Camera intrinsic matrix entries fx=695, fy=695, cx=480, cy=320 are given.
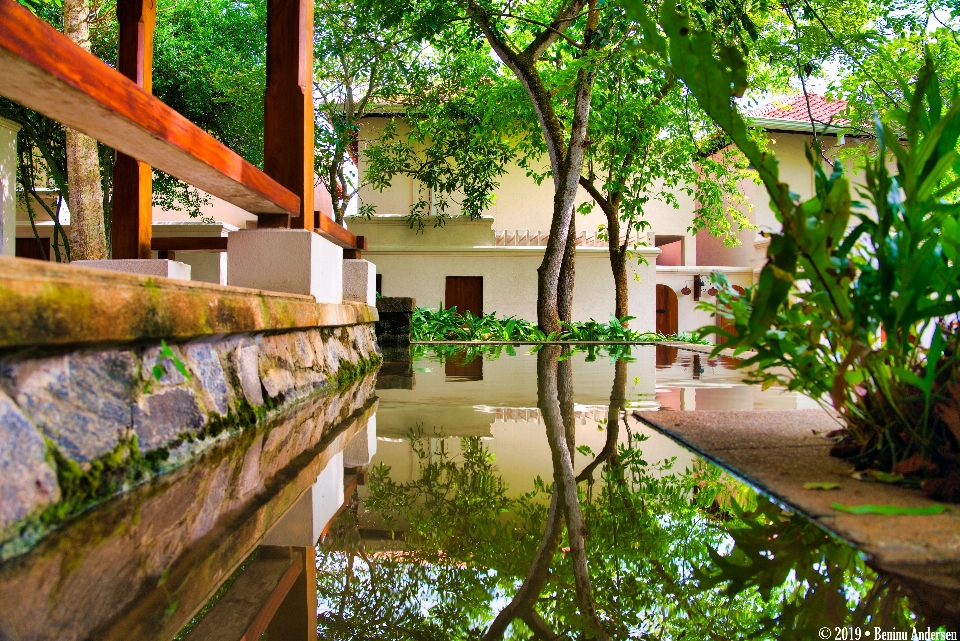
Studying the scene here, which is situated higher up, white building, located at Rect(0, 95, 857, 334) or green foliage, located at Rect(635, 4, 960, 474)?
white building, located at Rect(0, 95, 857, 334)

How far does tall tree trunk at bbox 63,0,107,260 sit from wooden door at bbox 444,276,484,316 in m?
→ 9.09

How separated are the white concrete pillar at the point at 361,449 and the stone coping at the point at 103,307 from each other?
0.54m

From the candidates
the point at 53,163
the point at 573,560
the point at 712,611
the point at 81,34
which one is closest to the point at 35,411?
the point at 573,560

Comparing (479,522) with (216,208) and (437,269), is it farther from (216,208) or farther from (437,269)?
(216,208)

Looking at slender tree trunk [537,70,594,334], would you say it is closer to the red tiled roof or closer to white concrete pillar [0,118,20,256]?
white concrete pillar [0,118,20,256]

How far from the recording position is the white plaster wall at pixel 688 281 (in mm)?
18594

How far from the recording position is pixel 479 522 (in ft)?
4.86

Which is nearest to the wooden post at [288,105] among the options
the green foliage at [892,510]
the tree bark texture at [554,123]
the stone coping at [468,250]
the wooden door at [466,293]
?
the green foliage at [892,510]

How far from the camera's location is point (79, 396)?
1438mm

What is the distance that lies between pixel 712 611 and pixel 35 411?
4.05 ft

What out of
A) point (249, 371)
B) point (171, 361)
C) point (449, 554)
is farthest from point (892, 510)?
point (249, 371)

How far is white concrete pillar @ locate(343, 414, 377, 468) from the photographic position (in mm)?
2055

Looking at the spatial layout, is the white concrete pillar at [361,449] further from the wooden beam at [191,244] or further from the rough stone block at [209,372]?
the wooden beam at [191,244]

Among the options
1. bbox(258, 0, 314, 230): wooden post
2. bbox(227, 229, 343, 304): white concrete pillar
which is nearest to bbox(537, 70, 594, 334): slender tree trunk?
bbox(258, 0, 314, 230): wooden post
